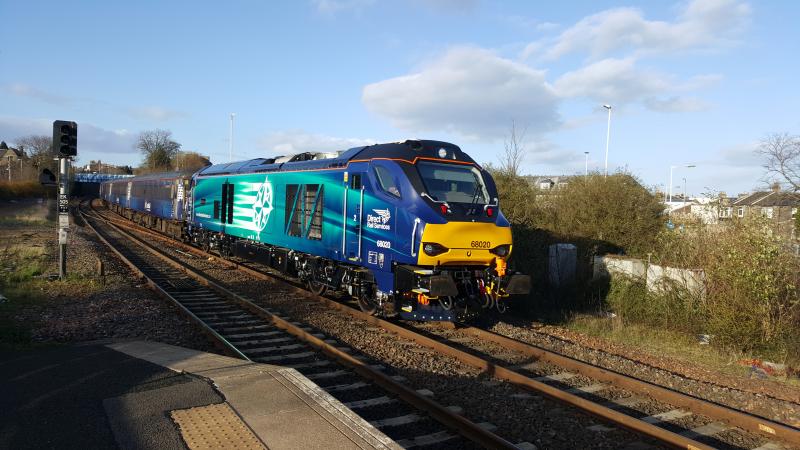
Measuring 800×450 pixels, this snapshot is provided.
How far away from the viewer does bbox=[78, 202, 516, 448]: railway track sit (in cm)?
515

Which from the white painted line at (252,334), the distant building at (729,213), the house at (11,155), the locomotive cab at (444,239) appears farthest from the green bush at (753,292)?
the house at (11,155)

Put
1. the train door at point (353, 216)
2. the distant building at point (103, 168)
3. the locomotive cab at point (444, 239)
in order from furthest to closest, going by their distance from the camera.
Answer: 1. the distant building at point (103, 168)
2. the train door at point (353, 216)
3. the locomotive cab at point (444, 239)

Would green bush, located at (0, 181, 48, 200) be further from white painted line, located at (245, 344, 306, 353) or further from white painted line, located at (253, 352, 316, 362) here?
white painted line, located at (253, 352, 316, 362)

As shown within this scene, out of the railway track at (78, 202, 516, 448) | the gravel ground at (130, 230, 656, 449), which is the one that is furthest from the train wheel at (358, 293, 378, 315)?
the railway track at (78, 202, 516, 448)

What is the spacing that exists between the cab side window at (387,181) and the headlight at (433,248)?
3.37ft

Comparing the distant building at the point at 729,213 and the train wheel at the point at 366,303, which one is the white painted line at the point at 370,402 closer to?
the train wheel at the point at 366,303

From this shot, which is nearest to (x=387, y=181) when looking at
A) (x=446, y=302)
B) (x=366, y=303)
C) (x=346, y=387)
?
(x=446, y=302)

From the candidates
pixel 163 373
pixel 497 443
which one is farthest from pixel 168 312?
pixel 497 443

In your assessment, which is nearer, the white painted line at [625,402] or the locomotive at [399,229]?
the white painted line at [625,402]

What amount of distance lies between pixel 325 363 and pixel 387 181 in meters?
3.41

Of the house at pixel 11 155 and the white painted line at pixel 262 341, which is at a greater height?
the house at pixel 11 155

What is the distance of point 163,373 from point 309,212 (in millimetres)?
6040

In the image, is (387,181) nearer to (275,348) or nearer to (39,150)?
(275,348)

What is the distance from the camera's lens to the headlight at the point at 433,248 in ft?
27.7
